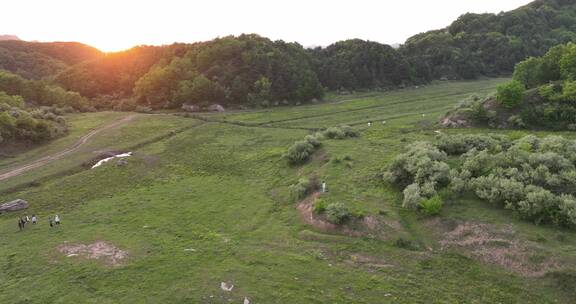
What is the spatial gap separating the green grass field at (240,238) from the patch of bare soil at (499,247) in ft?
1.53

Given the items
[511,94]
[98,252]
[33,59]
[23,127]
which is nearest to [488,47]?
[511,94]

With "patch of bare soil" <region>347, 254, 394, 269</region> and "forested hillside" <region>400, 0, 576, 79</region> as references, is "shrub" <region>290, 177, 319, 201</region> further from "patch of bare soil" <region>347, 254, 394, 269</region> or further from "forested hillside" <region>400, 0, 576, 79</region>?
"forested hillside" <region>400, 0, 576, 79</region>

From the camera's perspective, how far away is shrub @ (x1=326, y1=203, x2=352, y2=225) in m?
34.2

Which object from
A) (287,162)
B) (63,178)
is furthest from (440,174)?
(63,178)

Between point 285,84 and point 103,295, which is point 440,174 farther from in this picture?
point 285,84

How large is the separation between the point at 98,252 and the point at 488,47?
18540cm

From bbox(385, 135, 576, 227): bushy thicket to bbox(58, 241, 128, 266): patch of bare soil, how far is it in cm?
2526

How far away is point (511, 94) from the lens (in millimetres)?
62875

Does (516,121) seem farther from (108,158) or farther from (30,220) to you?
(30,220)

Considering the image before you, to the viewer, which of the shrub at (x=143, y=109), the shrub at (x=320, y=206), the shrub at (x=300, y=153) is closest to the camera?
the shrub at (x=320, y=206)

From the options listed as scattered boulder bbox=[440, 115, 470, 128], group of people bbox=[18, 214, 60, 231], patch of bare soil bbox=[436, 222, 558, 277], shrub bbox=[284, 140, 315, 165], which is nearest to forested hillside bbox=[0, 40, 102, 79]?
group of people bbox=[18, 214, 60, 231]

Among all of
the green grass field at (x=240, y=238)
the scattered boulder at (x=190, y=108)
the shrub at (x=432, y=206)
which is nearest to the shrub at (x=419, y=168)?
the green grass field at (x=240, y=238)

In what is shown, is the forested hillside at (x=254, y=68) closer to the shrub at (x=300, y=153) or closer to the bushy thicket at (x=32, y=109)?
the bushy thicket at (x=32, y=109)

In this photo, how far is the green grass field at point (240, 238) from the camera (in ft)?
86.4
